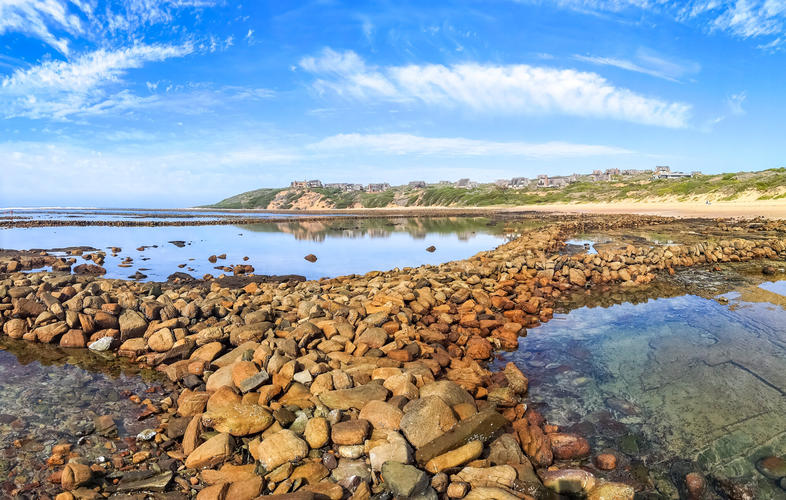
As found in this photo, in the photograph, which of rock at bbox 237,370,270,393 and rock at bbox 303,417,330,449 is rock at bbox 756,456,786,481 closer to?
rock at bbox 303,417,330,449

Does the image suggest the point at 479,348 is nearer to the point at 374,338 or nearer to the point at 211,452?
the point at 374,338

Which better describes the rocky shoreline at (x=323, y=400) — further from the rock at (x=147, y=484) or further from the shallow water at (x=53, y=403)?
the shallow water at (x=53, y=403)

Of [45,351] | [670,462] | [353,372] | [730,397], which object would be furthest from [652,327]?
[45,351]

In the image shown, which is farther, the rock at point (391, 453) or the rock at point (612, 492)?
the rock at point (391, 453)

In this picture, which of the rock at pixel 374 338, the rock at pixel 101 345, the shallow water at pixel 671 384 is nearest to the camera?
the shallow water at pixel 671 384

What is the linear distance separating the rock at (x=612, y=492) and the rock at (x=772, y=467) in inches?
85.0

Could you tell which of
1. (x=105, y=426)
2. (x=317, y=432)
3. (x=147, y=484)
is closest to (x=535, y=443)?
(x=317, y=432)

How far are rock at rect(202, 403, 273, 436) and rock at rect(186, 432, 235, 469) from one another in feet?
0.92

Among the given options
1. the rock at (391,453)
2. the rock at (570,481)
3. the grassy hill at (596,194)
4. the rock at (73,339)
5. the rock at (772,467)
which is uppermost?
the grassy hill at (596,194)

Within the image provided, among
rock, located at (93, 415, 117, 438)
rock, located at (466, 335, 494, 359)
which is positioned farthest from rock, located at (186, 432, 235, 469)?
rock, located at (466, 335, 494, 359)

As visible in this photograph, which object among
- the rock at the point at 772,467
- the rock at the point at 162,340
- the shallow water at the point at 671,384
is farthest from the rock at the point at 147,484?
the rock at the point at 772,467

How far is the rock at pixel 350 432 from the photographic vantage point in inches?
227

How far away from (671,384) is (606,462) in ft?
11.2

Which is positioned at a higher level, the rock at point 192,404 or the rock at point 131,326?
the rock at point 131,326
